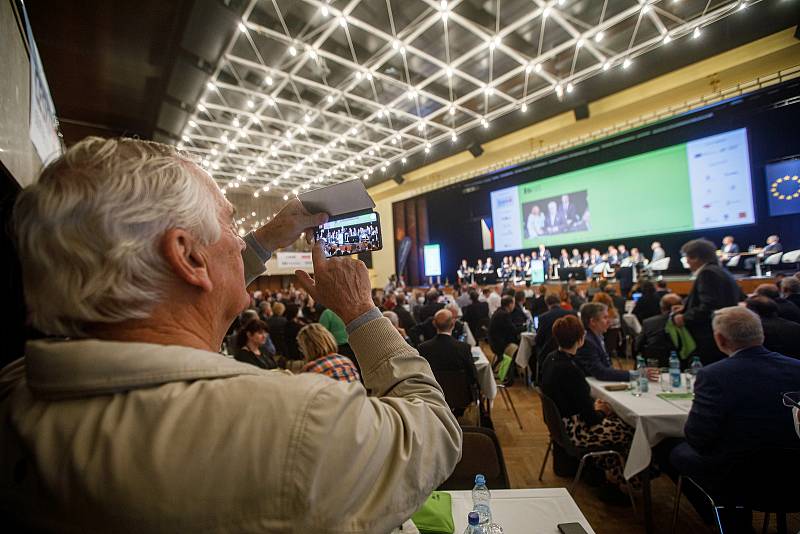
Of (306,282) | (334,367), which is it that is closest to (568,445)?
(334,367)

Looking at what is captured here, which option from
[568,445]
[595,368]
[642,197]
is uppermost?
[642,197]

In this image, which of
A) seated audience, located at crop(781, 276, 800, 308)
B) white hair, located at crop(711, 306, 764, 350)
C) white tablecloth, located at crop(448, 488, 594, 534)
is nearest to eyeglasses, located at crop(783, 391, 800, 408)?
white hair, located at crop(711, 306, 764, 350)

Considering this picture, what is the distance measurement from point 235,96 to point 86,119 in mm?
4374

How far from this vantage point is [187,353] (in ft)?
1.68

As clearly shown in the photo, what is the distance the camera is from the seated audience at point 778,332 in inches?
116

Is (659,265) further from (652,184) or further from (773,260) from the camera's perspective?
(773,260)

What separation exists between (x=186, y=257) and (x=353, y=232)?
575 millimetres

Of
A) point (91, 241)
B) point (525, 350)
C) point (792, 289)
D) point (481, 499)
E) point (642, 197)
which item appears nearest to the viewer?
point (91, 241)

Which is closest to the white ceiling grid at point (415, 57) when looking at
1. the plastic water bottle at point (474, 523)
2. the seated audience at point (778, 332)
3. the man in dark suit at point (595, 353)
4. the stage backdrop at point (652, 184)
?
the stage backdrop at point (652, 184)

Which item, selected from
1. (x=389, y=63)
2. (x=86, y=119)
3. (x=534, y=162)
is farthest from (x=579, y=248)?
(x=86, y=119)

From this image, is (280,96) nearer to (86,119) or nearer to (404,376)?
(86,119)

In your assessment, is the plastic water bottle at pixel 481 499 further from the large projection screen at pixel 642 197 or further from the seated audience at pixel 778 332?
the large projection screen at pixel 642 197

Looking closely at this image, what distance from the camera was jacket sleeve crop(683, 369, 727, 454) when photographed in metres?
1.95

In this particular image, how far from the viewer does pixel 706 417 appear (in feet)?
6.48
